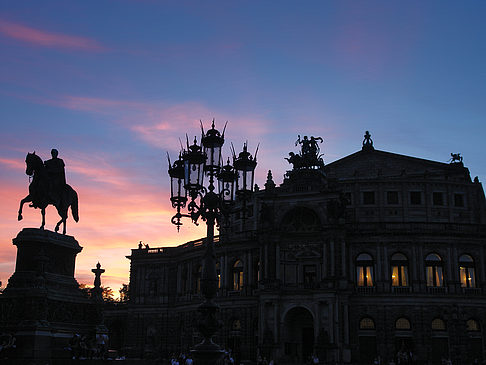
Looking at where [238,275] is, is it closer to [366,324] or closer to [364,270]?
[364,270]

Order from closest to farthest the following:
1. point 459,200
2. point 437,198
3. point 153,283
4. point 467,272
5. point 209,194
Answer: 1. point 209,194
2. point 467,272
3. point 437,198
4. point 459,200
5. point 153,283

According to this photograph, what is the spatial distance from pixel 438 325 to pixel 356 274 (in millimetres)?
9364

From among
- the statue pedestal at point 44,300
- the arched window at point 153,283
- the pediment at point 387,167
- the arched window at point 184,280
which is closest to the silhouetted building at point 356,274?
the pediment at point 387,167

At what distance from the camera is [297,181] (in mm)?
62812

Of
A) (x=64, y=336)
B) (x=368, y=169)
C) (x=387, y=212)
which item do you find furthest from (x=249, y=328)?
(x=64, y=336)

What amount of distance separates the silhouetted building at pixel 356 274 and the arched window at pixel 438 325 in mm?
100

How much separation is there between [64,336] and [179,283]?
158 ft

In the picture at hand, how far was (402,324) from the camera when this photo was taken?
186 feet

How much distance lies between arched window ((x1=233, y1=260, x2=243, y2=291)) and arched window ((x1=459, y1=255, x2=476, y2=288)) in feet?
77.2

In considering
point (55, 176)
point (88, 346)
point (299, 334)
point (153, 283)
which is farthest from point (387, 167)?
point (88, 346)

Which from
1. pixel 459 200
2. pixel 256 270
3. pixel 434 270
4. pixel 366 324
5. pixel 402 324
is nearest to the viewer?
pixel 402 324

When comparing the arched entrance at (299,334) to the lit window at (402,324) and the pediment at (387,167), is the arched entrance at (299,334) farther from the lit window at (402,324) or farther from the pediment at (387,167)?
the pediment at (387,167)

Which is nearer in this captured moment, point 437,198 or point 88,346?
point 88,346

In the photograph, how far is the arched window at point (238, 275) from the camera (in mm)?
64188
